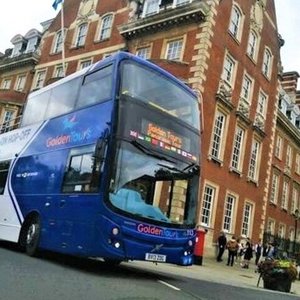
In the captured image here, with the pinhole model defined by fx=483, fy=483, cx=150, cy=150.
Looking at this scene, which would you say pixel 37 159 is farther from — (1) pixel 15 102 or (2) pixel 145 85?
(1) pixel 15 102

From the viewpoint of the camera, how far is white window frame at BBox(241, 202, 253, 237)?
96.1 feet

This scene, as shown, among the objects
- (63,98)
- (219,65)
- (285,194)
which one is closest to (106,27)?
(219,65)

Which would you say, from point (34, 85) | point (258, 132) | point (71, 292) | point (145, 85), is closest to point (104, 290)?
point (71, 292)

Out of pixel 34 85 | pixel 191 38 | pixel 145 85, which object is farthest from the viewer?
pixel 34 85

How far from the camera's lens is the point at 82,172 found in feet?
34.8

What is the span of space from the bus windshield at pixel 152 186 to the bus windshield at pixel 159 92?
1176mm

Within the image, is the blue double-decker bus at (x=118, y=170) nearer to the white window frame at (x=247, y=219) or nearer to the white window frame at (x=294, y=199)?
the white window frame at (x=247, y=219)

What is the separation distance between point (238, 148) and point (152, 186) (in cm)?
1900

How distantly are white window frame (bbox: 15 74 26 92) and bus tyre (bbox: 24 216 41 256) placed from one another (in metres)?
28.5

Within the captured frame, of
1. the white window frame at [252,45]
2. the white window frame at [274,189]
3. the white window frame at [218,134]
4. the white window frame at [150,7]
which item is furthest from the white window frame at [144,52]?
the white window frame at [274,189]

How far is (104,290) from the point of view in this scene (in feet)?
25.7

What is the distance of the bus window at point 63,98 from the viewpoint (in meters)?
12.4

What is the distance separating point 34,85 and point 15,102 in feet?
6.52

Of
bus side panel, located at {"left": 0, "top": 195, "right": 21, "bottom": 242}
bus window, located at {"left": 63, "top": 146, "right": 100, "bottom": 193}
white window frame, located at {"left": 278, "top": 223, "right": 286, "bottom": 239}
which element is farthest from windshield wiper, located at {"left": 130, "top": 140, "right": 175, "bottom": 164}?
white window frame, located at {"left": 278, "top": 223, "right": 286, "bottom": 239}
